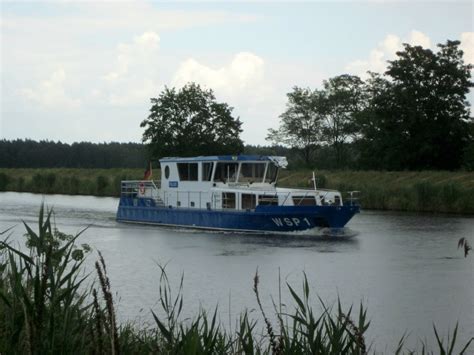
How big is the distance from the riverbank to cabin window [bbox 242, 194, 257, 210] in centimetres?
240

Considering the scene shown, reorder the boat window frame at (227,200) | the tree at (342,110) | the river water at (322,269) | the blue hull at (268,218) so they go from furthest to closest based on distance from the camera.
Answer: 1. the tree at (342,110)
2. the boat window frame at (227,200)
3. the blue hull at (268,218)
4. the river water at (322,269)

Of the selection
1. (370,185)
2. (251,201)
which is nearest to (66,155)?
(370,185)

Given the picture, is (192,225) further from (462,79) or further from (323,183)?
(462,79)

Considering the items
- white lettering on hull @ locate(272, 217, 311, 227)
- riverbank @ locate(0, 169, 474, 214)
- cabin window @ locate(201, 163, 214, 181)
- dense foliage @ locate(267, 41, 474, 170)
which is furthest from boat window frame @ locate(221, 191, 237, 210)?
dense foliage @ locate(267, 41, 474, 170)

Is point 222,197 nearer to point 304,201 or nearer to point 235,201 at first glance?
point 235,201

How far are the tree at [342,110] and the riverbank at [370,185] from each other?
15602mm

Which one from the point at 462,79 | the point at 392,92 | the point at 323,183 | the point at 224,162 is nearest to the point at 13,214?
the point at 224,162

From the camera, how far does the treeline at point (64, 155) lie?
438 ft

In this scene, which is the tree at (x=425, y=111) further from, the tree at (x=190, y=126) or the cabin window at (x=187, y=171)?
the cabin window at (x=187, y=171)

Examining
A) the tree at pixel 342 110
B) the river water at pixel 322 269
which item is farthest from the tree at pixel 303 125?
the river water at pixel 322 269

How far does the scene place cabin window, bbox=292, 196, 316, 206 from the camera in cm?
3272

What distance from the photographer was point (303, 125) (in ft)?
267

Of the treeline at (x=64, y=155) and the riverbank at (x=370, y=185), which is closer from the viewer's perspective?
the riverbank at (x=370, y=185)

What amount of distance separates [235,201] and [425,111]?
27608 mm
